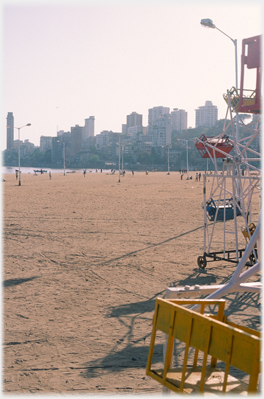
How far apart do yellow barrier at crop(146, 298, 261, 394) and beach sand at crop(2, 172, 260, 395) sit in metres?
0.92

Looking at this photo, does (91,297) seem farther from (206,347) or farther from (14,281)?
(206,347)

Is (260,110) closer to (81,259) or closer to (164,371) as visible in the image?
(164,371)

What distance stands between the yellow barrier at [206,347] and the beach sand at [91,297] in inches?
36.3

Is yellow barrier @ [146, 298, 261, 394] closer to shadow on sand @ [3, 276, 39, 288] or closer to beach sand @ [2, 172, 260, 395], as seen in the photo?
beach sand @ [2, 172, 260, 395]

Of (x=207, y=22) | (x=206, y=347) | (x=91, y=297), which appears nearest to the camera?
(x=206, y=347)

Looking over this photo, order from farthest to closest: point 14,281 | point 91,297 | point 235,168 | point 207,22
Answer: point 207,22 < point 235,168 < point 14,281 < point 91,297

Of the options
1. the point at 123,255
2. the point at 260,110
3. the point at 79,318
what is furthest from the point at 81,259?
the point at 260,110

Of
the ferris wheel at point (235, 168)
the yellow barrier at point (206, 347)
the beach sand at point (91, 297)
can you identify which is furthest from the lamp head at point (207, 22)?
the yellow barrier at point (206, 347)

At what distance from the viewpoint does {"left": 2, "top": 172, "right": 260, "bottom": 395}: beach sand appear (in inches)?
204

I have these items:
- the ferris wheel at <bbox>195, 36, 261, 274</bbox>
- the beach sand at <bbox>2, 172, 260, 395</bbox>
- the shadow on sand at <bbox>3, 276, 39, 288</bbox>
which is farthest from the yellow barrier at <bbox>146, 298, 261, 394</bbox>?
the shadow on sand at <bbox>3, 276, 39, 288</bbox>

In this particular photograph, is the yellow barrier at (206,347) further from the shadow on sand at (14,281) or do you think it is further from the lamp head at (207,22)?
the lamp head at (207,22)

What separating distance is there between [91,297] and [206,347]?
4.88 meters

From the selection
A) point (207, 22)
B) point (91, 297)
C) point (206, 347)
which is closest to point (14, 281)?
point (91, 297)

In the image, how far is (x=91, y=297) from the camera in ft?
26.8
